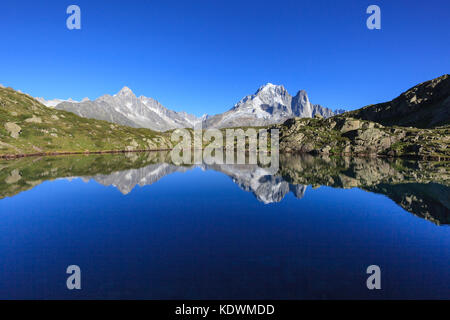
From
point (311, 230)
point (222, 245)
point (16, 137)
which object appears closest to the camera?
point (222, 245)

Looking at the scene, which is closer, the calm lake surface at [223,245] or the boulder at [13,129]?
the calm lake surface at [223,245]

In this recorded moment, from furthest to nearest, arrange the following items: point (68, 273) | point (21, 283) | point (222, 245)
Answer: point (222, 245) < point (68, 273) < point (21, 283)

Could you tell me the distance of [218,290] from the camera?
1380cm

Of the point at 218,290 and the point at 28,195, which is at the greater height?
the point at 28,195

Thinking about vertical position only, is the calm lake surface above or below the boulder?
below

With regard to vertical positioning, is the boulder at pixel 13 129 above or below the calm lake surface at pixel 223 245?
above

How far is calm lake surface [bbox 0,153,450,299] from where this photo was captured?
14.3 meters

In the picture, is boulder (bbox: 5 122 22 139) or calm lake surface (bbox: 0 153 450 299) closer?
calm lake surface (bbox: 0 153 450 299)

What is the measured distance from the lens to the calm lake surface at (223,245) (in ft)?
46.8

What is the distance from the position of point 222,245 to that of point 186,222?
27.6ft

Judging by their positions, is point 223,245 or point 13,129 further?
point 13,129

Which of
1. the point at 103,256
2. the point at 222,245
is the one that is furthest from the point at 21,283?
the point at 222,245

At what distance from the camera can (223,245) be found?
2081cm
